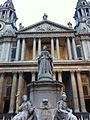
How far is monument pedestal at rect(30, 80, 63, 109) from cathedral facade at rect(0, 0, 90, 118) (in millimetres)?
14594

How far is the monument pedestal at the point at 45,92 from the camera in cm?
873

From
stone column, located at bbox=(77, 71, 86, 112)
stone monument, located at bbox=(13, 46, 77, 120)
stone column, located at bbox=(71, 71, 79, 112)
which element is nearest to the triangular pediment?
stone column, located at bbox=(71, 71, 79, 112)

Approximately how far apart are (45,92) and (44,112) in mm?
1114

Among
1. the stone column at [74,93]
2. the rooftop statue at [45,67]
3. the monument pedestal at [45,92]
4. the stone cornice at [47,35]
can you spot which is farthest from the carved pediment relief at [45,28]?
the monument pedestal at [45,92]

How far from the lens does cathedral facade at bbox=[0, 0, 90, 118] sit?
25.5 m

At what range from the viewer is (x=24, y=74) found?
2708 cm

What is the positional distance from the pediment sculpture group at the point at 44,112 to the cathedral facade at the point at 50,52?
15.3 meters

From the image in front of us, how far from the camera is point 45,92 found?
897cm

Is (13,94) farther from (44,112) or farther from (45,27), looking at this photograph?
(45,27)

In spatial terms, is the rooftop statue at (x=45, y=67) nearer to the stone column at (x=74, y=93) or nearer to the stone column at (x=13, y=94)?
the stone column at (x=74, y=93)

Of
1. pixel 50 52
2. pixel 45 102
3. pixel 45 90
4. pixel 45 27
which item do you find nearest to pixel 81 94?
pixel 50 52

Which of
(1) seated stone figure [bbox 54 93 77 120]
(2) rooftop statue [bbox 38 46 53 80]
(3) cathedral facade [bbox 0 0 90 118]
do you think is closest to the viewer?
(1) seated stone figure [bbox 54 93 77 120]

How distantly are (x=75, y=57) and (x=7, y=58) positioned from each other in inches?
491

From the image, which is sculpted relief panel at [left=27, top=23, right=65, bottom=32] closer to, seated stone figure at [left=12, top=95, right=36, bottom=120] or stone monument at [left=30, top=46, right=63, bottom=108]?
stone monument at [left=30, top=46, right=63, bottom=108]
